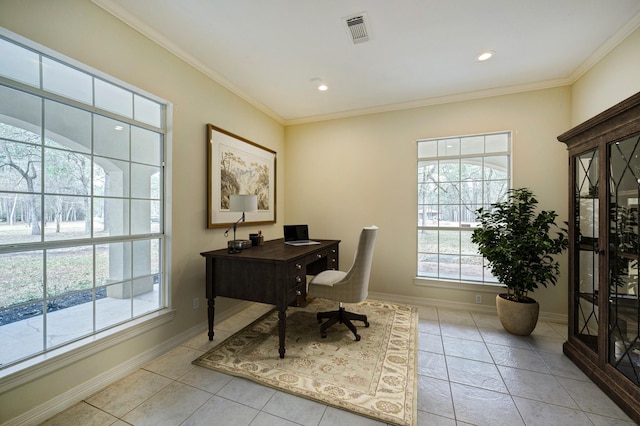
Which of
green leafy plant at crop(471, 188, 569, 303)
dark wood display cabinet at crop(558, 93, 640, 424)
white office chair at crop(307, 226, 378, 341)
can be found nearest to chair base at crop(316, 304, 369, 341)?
white office chair at crop(307, 226, 378, 341)

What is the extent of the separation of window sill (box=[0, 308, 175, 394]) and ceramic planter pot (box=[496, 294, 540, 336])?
10.7 ft

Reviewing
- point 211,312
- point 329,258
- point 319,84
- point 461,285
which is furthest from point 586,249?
point 211,312

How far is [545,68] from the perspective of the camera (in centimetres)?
251

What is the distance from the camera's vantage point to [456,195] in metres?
3.20

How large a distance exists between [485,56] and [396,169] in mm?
1478

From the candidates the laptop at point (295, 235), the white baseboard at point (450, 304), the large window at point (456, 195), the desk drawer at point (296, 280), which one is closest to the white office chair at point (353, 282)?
the desk drawer at point (296, 280)

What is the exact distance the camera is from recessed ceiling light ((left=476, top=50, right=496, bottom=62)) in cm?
226

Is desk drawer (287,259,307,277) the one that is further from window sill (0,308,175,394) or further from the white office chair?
window sill (0,308,175,394)

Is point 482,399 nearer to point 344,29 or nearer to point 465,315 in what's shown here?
point 465,315

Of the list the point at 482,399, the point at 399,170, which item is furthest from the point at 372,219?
the point at 482,399

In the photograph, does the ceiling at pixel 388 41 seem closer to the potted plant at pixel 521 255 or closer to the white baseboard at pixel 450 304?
the potted plant at pixel 521 255

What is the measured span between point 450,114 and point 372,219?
169 cm

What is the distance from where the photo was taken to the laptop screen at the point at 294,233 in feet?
10.00

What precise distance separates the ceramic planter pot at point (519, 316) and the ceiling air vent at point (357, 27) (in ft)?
9.38
